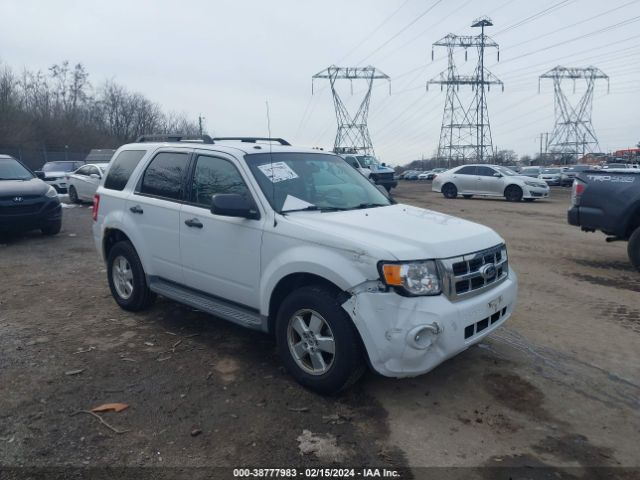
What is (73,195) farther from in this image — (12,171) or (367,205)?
(367,205)

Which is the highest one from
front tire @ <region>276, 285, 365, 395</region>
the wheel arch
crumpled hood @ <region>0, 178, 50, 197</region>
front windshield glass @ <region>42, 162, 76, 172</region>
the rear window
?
front windshield glass @ <region>42, 162, 76, 172</region>

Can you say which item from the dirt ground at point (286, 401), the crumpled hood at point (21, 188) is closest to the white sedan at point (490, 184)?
the dirt ground at point (286, 401)

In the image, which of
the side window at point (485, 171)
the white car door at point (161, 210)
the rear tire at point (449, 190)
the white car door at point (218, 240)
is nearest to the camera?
the white car door at point (218, 240)

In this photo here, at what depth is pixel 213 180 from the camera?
4730mm

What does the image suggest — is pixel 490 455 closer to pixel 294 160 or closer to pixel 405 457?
pixel 405 457

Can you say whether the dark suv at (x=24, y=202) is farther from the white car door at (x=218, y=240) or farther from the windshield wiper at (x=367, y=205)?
the windshield wiper at (x=367, y=205)

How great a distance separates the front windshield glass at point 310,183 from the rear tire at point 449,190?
18226 mm

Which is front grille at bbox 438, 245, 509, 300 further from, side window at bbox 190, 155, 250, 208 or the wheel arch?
side window at bbox 190, 155, 250, 208

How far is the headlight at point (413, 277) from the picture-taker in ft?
11.1

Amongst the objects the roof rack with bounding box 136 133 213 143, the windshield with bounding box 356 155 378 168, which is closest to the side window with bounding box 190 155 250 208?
the roof rack with bounding box 136 133 213 143

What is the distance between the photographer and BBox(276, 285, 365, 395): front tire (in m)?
3.54

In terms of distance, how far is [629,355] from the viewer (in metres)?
4.65

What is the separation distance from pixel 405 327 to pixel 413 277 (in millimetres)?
338

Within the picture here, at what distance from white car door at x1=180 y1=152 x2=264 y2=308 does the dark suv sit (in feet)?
21.8
